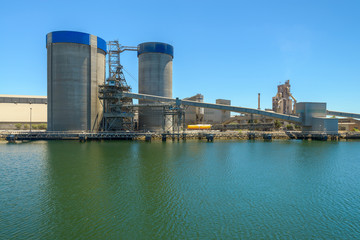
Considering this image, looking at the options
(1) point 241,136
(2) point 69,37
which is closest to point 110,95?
(2) point 69,37

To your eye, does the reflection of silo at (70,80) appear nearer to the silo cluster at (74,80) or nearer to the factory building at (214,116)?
the silo cluster at (74,80)

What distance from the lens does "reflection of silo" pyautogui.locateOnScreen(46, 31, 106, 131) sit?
64875 millimetres

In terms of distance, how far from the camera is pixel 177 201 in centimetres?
1828

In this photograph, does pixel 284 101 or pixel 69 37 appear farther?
pixel 284 101

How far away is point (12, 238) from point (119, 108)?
56.7 metres

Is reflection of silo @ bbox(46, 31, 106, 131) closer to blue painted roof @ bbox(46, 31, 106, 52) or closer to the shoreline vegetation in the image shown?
blue painted roof @ bbox(46, 31, 106, 52)

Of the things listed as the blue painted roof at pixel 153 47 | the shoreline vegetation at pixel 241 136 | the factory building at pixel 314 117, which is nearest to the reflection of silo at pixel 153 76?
the blue painted roof at pixel 153 47

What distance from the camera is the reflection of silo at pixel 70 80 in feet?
213

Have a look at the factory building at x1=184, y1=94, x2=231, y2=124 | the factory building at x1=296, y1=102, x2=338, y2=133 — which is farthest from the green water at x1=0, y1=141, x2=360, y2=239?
the factory building at x1=184, y1=94, x2=231, y2=124

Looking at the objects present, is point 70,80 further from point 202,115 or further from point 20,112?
point 202,115

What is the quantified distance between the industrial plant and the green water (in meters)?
36.0

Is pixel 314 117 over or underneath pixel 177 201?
over

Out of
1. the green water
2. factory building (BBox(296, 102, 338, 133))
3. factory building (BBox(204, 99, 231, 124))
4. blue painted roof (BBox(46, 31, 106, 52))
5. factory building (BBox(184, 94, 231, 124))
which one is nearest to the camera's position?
the green water

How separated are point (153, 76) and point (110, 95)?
51.6 ft
